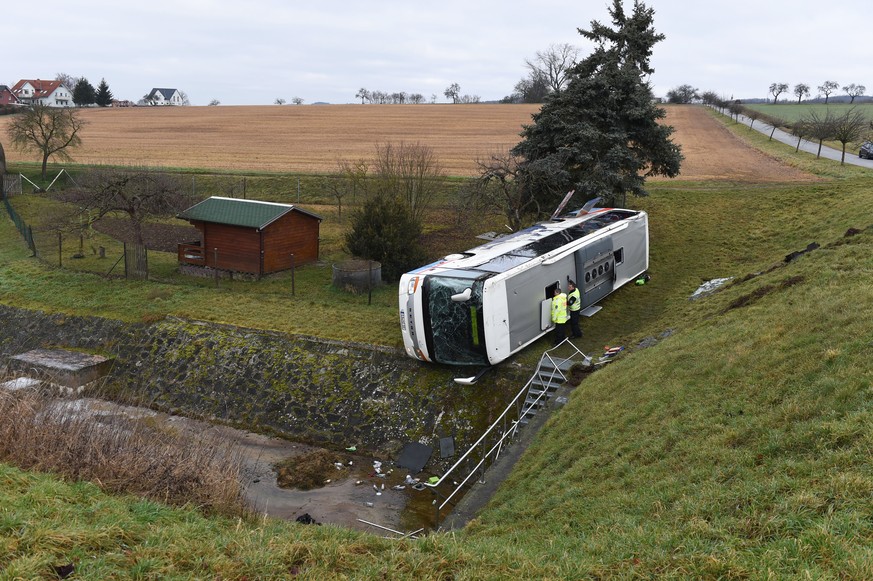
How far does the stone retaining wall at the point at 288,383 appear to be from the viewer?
15.1m

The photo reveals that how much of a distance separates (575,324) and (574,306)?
1.86 ft

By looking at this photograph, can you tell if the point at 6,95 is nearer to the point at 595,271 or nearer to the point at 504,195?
the point at 504,195

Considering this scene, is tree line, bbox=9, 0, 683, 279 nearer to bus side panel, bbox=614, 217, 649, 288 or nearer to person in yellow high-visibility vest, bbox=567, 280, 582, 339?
bus side panel, bbox=614, 217, 649, 288

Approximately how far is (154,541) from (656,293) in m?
16.8

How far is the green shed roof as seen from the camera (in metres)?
24.3

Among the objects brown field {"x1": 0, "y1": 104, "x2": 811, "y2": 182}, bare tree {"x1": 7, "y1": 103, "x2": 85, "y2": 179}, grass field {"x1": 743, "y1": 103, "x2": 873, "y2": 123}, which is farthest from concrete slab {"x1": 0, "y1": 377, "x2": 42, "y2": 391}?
grass field {"x1": 743, "y1": 103, "x2": 873, "y2": 123}

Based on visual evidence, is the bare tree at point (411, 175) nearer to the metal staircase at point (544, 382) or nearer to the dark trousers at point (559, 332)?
the dark trousers at point (559, 332)

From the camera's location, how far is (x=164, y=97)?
160 metres

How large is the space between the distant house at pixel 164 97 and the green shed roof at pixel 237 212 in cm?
14973

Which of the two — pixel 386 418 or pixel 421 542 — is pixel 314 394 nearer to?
pixel 386 418

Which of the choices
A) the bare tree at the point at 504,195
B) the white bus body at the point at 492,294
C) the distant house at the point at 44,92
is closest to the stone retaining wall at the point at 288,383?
the white bus body at the point at 492,294

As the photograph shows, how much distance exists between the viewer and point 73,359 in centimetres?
1906

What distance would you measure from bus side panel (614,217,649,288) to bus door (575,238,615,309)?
22.8 inches

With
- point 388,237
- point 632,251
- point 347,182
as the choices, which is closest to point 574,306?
point 632,251
